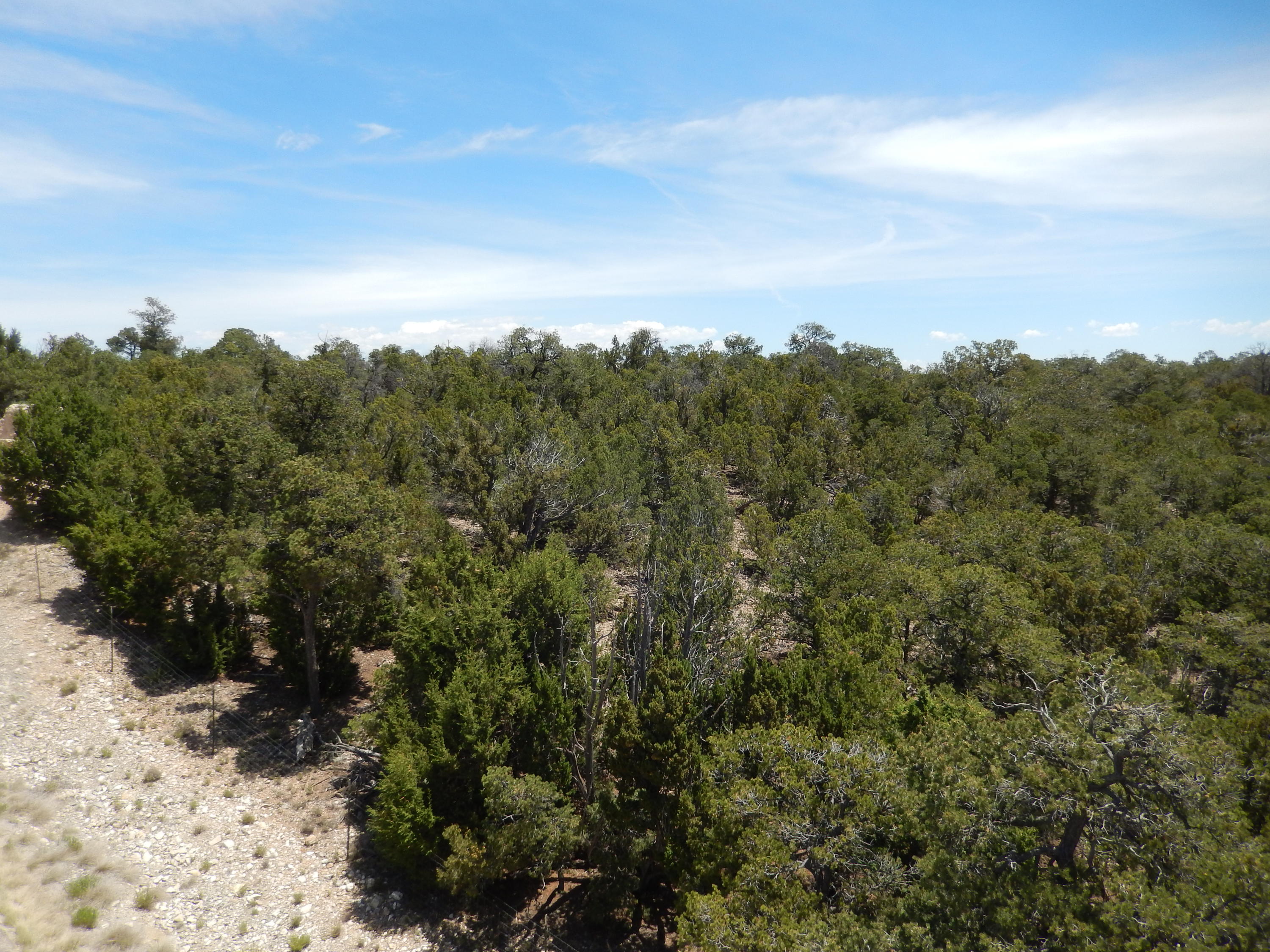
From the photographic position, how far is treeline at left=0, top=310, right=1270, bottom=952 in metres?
11.1

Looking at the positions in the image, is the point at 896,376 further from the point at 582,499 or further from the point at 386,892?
the point at 386,892

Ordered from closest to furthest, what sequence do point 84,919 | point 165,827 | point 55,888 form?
point 84,919, point 55,888, point 165,827

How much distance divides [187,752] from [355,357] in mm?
58765

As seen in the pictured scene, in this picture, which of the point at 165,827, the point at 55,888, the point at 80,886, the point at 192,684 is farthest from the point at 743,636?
the point at 192,684

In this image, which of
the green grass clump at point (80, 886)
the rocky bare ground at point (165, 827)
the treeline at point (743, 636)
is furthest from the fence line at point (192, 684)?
the green grass clump at point (80, 886)

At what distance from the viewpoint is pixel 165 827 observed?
17.7 metres

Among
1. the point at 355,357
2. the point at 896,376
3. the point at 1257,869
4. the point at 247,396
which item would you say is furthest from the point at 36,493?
the point at 896,376

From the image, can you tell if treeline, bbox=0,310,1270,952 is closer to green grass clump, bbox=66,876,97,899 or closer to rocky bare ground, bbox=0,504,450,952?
rocky bare ground, bbox=0,504,450,952

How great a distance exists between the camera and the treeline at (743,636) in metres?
11.1

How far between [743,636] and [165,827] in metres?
19.5

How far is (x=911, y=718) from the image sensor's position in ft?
66.6

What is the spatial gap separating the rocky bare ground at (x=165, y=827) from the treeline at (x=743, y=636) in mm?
2382

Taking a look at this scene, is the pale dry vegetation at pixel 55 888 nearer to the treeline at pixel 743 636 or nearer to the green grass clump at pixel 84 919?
the green grass clump at pixel 84 919

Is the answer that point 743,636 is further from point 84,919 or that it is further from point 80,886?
point 80,886
